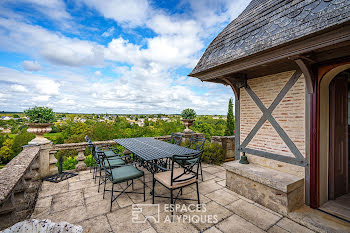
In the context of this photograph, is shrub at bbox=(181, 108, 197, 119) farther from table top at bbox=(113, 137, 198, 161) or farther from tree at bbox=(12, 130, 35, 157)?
tree at bbox=(12, 130, 35, 157)

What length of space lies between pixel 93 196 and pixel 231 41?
4.34 meters

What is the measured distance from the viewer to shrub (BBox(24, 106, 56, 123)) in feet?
12.6

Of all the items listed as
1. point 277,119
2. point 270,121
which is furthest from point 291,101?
point 270,121

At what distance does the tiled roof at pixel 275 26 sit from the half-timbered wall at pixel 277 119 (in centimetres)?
96

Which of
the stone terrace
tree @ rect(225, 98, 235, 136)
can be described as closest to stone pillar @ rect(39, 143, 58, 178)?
the stone terrace

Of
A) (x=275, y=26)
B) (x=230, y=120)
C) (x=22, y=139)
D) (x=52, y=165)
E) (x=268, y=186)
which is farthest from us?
(x=22, y=139)

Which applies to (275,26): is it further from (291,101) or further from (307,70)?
(291,101)

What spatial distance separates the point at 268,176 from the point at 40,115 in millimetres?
Result: 5446

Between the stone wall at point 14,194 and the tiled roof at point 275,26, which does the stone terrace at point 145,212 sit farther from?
the tiled roof at point 275,26

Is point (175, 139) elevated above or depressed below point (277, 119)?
below

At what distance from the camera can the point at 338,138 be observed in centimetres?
292

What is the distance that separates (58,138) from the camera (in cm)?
3109

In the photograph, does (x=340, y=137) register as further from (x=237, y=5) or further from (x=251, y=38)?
(x=237, y=5)

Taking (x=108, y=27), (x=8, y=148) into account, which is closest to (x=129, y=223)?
(x=108, y=27)
